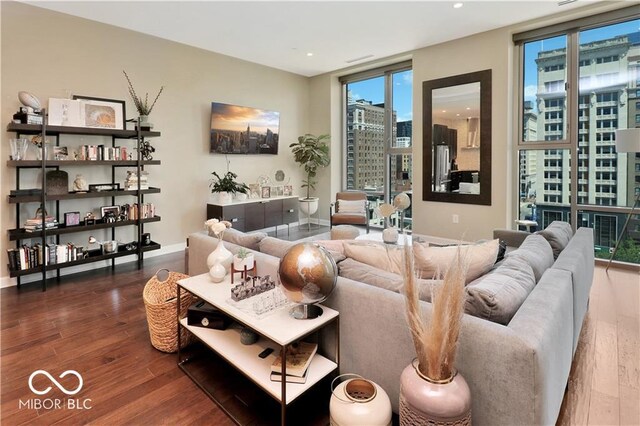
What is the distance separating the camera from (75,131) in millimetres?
3898

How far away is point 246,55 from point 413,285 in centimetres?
558

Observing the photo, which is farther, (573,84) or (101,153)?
(573,84)

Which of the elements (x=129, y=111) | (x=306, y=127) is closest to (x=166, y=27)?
(x=129, y=111)

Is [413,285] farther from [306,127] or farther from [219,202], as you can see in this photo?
[306,127]

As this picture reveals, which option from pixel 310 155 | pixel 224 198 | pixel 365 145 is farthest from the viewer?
pixel 365 145

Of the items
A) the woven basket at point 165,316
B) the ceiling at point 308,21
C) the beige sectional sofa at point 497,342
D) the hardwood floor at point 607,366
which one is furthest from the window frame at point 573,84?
the woven basket at point 165,316

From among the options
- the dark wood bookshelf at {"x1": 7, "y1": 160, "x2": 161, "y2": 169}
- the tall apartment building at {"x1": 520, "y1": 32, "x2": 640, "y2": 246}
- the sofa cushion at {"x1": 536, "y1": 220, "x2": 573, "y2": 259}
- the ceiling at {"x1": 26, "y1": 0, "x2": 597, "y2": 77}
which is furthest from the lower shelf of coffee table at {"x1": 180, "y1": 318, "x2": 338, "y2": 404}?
the tall apartment building at {"x1": 520, "y1": 32, "x2": 640, "y2": 246}

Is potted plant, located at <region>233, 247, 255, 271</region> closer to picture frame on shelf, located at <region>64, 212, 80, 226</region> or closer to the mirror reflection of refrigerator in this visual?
picture frame on shelf, located at <region>64, 212, 80, 226</region>

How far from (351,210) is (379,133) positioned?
1.76 metres

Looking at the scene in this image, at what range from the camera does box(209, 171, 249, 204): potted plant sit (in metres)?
5.51

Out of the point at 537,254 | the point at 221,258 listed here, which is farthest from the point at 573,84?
the point at 221,258

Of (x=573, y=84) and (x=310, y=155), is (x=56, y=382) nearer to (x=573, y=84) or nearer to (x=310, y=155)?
(x=310, y=155)

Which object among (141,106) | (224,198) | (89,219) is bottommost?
(89,219)

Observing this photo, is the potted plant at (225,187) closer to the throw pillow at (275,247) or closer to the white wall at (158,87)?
the white wall at (158,87)
